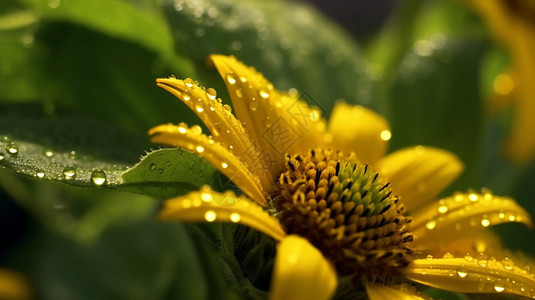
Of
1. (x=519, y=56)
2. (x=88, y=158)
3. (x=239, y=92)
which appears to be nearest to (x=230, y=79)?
(x=239, y=92)

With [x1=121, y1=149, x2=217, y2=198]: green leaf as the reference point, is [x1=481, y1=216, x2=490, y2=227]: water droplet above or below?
above

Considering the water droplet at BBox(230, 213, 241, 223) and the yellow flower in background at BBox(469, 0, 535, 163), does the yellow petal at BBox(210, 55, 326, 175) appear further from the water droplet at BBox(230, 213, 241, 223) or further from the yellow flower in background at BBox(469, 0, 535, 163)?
the yellow flower in background at BBox(469, 0, 535, 163)

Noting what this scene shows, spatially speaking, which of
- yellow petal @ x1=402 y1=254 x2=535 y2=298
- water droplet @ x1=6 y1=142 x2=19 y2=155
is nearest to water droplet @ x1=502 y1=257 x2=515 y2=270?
yellow petal @ x1=402 y1=254 x2=535 y2=298

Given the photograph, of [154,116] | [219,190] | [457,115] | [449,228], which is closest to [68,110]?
[154,116]

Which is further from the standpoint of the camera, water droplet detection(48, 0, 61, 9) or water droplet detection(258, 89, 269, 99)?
water droplet detection(48, 0, 61, 9)

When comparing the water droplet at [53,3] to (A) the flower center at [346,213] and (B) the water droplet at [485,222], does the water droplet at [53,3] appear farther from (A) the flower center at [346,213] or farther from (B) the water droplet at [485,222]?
(B) the water droplet at [485,222]

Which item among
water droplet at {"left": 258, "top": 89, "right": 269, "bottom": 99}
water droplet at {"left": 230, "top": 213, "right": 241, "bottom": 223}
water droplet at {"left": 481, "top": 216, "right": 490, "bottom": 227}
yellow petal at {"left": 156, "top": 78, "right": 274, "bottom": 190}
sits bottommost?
water droplet at {"left": 230, "top": 213, "right": 241, "bottom": 223}
